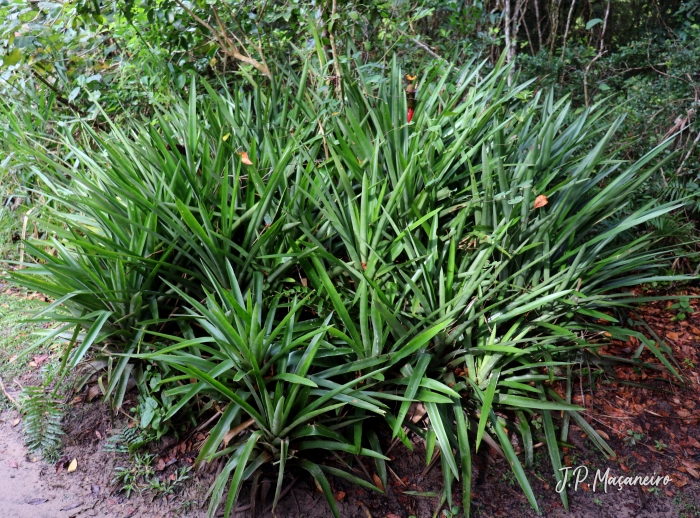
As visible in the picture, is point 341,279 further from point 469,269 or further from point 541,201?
point 541,201

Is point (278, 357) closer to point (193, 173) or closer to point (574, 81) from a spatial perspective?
point (193, 173)

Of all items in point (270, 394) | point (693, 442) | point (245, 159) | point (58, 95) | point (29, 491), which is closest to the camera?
point (270, 394)

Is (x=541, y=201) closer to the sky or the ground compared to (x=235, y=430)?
closer to the sky

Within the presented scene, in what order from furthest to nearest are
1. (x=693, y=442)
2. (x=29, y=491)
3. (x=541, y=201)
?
1. (x=693, y=442)
2. (x=541, y=201)
3. (x=29, y=491)

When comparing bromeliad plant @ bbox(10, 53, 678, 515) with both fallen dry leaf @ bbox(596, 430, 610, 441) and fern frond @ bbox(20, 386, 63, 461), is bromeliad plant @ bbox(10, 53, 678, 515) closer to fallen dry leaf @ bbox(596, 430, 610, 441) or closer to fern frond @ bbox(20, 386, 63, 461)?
fallen dry leaf @ bbox(596, 430, 610, 441)

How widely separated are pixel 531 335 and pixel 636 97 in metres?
2.58

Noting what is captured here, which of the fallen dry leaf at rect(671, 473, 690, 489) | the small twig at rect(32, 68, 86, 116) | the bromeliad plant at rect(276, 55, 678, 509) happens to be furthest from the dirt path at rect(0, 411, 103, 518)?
the small twig at rect(32, 68, 86, 116)

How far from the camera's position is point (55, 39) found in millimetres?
3721

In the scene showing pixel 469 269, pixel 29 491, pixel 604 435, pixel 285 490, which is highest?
pixel 469 269

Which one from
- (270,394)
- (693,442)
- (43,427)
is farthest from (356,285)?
(693,442)

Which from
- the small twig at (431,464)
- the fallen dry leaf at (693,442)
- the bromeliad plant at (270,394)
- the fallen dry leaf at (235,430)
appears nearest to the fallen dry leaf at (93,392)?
the bromeliad plant at (270,394)

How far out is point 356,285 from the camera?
267 cm

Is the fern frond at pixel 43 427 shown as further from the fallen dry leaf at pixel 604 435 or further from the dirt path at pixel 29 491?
the fallen dry leaf at pixel 604 435

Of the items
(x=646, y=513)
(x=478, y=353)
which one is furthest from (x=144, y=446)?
(x=646, y=513)
